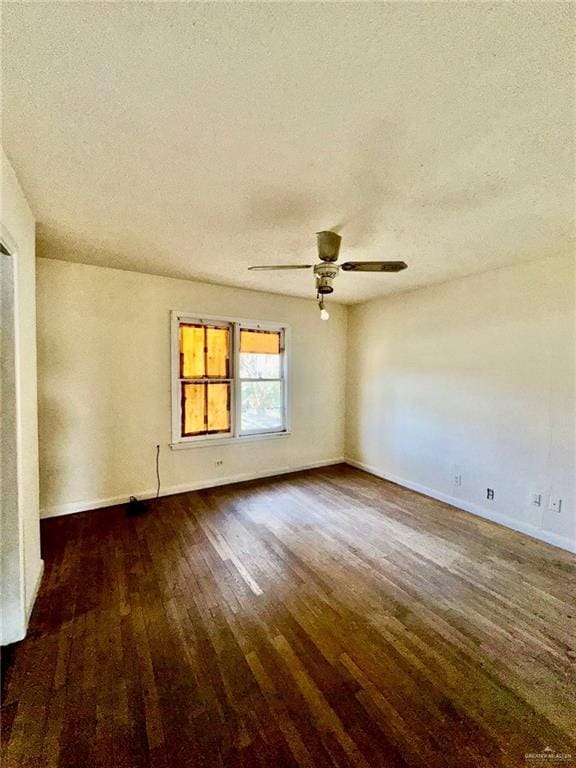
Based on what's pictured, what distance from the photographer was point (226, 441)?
403 centimetres

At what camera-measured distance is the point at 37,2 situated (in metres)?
0.89

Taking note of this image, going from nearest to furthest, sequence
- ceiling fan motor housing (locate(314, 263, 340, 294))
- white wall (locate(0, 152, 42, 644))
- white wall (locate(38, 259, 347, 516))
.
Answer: white wall (locate(0, 152, 42, 644)) < ceiling fan motor housing (locate(314, 263, 340, 294)) < white wall (locate(38, 259, 347, 516))

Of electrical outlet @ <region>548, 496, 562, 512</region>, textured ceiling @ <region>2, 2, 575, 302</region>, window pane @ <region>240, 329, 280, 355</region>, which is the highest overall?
textured ceiling @ <region>2, 2, 575, 302</region>

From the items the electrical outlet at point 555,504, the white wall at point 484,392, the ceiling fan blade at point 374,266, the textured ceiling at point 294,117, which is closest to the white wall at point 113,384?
the textured ceiling at point 294,117

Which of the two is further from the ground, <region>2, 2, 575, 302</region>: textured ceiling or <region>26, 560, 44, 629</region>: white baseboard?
<region>2, 2, 575, 302</region>: textured ceiling

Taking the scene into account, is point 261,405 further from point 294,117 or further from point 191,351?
point 294,117

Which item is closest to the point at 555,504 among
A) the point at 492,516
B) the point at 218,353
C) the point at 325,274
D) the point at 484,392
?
the point at 492,516

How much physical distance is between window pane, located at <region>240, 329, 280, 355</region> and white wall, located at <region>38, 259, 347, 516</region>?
0.74 feet

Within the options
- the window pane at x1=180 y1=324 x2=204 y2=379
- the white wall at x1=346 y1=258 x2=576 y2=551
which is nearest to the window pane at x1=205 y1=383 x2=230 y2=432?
the window pane at x1=180 y1=324 x2=204 y2=379

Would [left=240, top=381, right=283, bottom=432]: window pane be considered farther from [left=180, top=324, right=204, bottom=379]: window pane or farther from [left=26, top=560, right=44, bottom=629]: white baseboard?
[left=26, top=560, right=44, bottom=629]: white baseboard

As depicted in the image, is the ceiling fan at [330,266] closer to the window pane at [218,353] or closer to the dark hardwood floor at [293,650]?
the window pane at [218,353]

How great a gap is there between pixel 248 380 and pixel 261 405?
42 cm

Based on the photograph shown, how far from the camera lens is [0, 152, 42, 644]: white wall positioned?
1674 mm

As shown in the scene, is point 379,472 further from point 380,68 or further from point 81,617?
point 380,68
